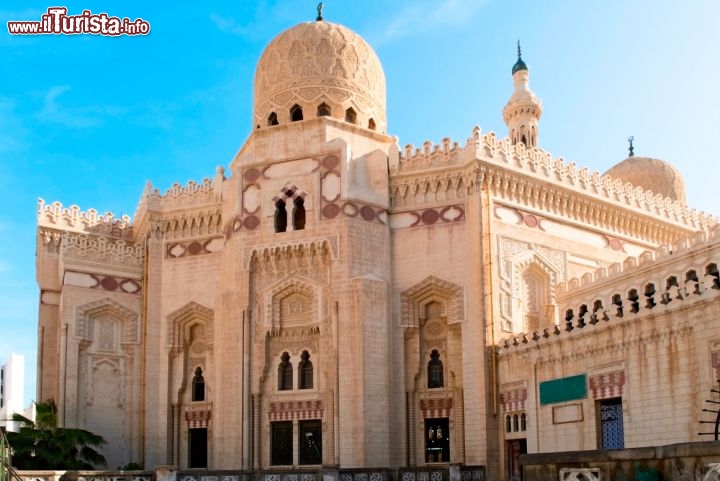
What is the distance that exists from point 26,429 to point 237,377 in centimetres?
621

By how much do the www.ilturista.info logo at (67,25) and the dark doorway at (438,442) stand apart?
1362 centimetres

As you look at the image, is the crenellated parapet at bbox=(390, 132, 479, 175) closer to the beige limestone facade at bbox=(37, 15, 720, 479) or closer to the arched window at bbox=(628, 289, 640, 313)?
the beige limestone facade at bbox=(37, 15, 720, 479)

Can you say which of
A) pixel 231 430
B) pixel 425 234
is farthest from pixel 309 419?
pixel 425 234

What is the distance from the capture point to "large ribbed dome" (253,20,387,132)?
97.7ft

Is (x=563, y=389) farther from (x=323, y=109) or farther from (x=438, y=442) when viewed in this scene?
(x=323, y=109)

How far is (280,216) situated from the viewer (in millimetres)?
28750

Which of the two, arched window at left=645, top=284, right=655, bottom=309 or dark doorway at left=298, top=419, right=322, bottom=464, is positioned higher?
arched window at left=645, top=284, right=655, bottom=309

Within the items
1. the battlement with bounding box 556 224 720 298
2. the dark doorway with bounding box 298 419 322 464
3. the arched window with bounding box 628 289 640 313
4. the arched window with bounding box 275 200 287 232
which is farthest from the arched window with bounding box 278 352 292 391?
the arched window with bounding box 628 289 640 313

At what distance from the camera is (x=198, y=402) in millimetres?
29672

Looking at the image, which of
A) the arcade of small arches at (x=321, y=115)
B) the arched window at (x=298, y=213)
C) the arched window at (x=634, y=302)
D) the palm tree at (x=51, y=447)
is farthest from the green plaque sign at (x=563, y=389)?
the palm tree at (x=51, y=447)

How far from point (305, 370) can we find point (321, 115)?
8203 millimetres

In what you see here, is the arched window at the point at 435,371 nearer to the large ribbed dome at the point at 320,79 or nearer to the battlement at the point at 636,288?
the battlement at the point at 636,288

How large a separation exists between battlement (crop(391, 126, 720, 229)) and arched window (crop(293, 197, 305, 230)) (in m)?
3.03

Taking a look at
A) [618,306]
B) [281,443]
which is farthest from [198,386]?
[618,306]
